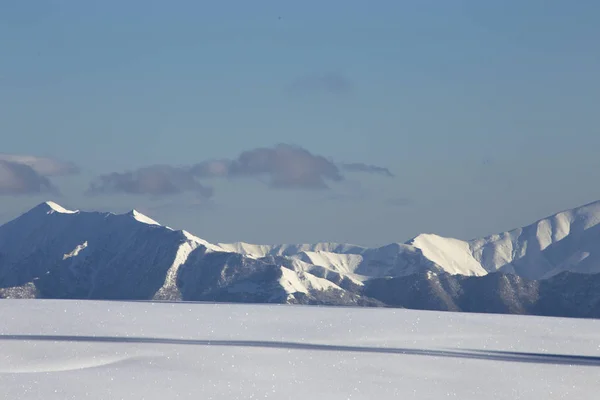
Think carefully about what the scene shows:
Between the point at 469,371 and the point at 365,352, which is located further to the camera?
the point at 365,352

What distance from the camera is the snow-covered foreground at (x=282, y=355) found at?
79.7ft

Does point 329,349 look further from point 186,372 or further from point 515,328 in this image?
point 515,328

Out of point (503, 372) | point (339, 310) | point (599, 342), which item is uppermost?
point (503, 372)

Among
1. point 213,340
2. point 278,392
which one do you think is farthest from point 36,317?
point 278,392

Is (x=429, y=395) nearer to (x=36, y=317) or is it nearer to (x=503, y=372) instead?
(x=503, y=372)

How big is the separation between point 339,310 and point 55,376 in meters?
23.8

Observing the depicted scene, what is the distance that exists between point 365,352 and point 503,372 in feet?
15.3

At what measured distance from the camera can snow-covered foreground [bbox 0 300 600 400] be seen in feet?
79.7

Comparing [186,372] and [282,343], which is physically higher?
[186,372]

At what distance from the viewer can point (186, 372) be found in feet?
85.5

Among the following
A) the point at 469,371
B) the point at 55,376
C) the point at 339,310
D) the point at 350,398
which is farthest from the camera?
the point at 339,310

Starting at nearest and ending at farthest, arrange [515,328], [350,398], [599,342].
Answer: [350,398] → [599,342] → [515,328]

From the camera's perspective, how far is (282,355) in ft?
98.3

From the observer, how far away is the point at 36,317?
3834cm
